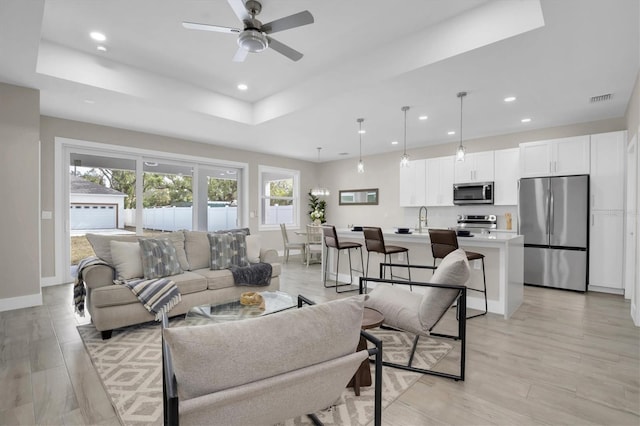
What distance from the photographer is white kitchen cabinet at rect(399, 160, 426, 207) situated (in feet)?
21.9

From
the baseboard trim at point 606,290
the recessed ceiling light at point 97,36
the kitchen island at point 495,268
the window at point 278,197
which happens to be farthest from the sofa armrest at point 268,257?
the baseboard trim at point 606,290

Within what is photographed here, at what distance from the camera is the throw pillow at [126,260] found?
10.4 ft

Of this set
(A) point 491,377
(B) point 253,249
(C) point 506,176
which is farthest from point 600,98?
(B) point 253,249

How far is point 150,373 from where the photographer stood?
225 centimetres

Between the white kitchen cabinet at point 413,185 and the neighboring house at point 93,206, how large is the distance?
5.68 m

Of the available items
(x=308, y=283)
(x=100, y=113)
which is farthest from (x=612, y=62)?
(x=100, y=113)

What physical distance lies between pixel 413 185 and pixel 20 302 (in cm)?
670

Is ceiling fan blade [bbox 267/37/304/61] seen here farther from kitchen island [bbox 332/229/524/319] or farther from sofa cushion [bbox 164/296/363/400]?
kitchen island [bbox 332/229/524/319]

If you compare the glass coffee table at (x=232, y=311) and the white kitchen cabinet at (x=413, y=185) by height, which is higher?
the white kitchen cabinet at (x=413, y=185)

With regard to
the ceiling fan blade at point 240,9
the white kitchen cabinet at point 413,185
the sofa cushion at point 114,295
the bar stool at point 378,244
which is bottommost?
the sofa cushion at point 114,295

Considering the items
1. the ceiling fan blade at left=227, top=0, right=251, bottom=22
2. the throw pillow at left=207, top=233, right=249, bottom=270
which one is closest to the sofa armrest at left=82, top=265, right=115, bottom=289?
the throw pillow at left=207, top=233, right=249, bottom=270

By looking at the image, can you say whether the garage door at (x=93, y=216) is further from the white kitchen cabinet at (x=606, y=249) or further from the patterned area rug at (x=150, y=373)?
the white kitchen cabinet at (x=606, y=249)

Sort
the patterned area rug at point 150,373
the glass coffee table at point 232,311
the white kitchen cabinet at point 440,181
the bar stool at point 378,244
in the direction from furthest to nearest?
the white kitchen cabinet at point 440,181 < the bar stool at point 378,244 < the glass coffee table at point 232,311 < the patterned area rug at point 150,373

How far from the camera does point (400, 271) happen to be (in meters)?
4.47
